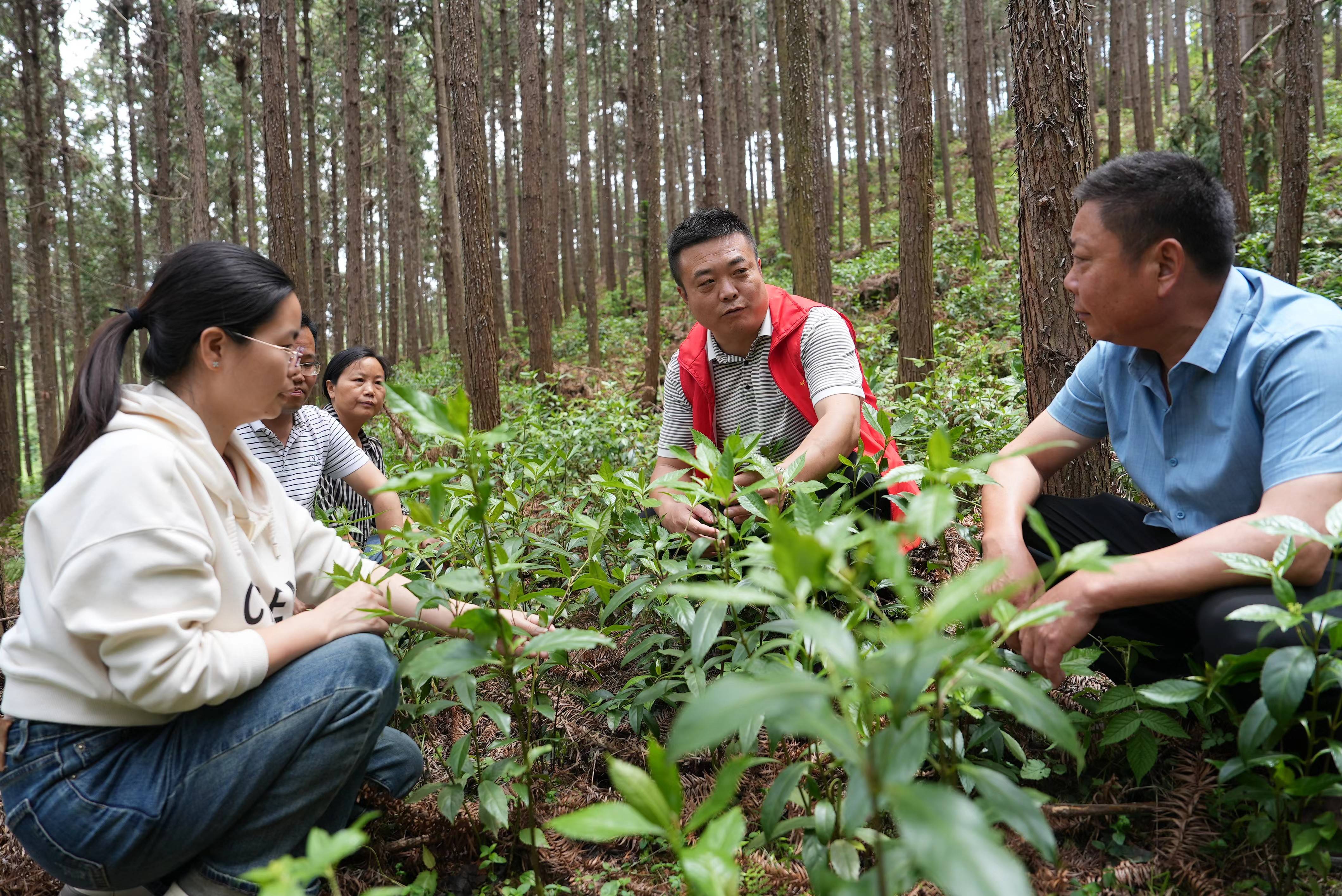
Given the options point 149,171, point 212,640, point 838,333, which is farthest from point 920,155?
point 149,171

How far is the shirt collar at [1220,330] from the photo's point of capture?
2.00m

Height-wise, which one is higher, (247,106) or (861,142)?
(247,106)

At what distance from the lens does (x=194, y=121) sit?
10523 mm

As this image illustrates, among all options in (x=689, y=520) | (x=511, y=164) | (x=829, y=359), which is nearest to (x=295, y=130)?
(x=511, y=164)

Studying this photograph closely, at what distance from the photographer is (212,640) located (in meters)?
1.67

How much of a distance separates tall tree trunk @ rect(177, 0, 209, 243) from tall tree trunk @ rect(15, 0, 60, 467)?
14.4 feet

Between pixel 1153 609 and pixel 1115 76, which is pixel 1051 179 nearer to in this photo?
pixel 1153 609

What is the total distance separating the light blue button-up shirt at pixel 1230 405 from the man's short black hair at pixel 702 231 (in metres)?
1.46

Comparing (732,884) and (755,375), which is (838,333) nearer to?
(755,375)

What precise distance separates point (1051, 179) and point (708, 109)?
7900mm

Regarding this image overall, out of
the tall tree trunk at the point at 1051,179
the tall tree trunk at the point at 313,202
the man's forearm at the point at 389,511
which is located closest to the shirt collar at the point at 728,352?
the tall tree trunk at the point at 1051,179

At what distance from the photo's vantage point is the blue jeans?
5.47ft

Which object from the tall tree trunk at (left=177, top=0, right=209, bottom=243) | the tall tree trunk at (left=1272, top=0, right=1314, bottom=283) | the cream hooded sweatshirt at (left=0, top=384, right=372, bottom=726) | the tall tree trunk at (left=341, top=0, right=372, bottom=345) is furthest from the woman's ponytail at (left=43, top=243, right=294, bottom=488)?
the tall tree trunk at (left=341, top=0, right=372, bottom=345)

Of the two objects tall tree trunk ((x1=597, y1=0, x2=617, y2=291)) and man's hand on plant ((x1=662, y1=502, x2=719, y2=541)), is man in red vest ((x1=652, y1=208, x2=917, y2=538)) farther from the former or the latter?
tall tree trunk ((x1=597, y1=0, x2=617, y2=291))
